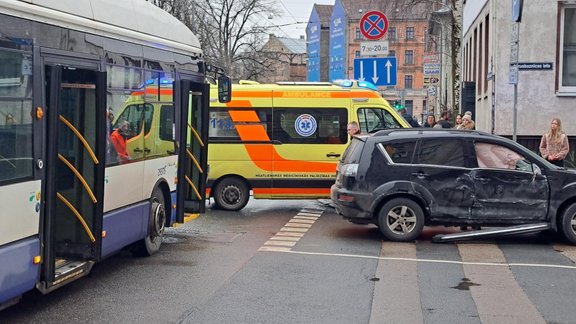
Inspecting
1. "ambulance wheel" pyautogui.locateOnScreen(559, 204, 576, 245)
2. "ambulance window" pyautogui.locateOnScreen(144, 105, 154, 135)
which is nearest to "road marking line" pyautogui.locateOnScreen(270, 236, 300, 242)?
"ambulance window" pyautogui.locateOnScreen(144, 105, 154, 135)

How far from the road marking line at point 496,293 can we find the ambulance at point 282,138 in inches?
208

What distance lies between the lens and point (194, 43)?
1130 centimetres

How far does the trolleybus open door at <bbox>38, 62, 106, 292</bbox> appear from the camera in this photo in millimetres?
7367

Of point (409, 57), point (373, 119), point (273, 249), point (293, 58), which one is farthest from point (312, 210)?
point (293, 58)

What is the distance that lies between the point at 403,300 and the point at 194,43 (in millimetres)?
5344

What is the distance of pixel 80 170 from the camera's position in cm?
749

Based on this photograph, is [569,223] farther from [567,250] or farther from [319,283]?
[319,283]

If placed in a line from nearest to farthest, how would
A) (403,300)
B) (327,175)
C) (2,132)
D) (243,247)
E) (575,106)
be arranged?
1. (2,132)
2. (403,300)
3. (243,247)
4. (327,175)
5. (575,106)

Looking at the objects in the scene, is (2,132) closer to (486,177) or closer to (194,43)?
(194,43)

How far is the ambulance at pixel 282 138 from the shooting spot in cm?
1541

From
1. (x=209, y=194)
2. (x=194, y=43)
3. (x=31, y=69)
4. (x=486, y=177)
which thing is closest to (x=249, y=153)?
(x=209, y=194)

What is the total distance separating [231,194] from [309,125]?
6.75 feet

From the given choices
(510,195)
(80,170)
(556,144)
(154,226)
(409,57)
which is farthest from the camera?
(409,57)

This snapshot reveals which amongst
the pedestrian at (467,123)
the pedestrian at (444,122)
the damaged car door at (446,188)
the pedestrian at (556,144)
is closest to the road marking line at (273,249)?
the damaged car door at (446,188)
